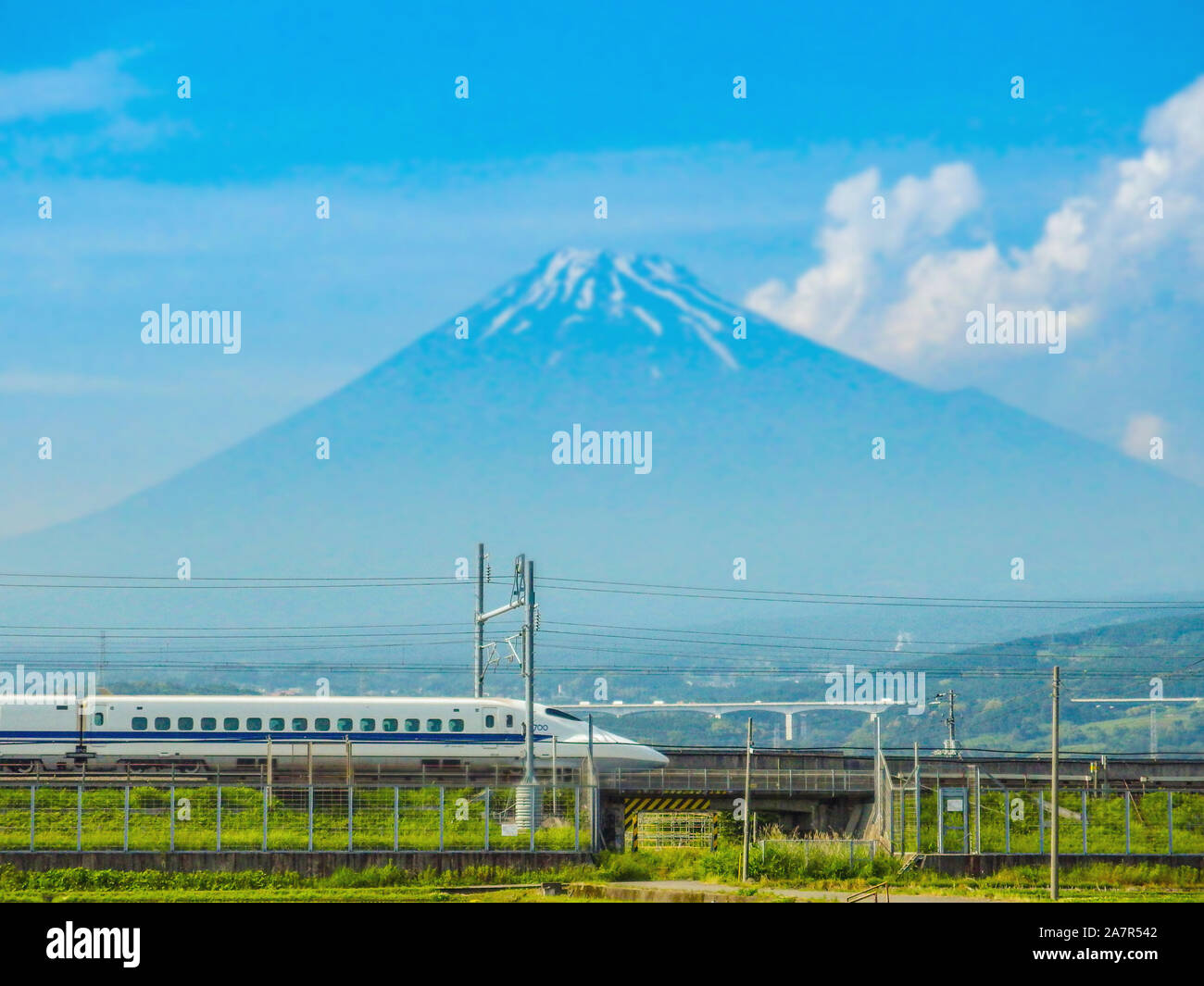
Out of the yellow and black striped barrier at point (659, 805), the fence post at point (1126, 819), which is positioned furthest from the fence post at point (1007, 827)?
the yellow and black striped barrier at point (659, 805)

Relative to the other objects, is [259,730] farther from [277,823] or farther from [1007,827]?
[1007,827]

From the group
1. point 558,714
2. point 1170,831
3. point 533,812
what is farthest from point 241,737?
point 1170,831

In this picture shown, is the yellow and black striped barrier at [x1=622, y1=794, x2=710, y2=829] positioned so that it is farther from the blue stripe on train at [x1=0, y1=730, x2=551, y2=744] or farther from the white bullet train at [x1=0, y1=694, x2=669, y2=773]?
the blue stripe on train at [x1=0, y1=730, x2=551, y2=744]

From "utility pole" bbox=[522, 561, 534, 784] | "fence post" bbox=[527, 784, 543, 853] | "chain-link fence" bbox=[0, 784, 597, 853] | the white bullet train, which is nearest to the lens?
"chain-link fence" bbox=[0, 784, 597, 853]

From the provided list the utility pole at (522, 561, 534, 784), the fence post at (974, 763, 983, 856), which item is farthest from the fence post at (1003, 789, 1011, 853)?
the utility pole at (522, 561, 534, 784)

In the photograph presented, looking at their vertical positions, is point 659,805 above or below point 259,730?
below
